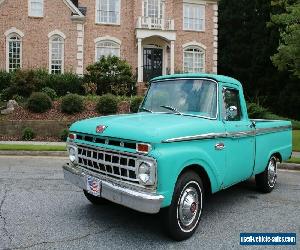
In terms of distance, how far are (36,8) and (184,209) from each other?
84.0 feet

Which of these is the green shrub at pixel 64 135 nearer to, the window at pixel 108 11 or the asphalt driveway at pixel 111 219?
the asphalt driveway at pixel 111 219

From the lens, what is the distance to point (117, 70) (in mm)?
25094

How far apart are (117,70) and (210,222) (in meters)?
20.3

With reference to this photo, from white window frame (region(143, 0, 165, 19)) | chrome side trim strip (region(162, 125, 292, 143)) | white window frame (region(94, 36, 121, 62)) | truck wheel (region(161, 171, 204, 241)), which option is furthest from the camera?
white window frame (region(143, 0, 165, 19))

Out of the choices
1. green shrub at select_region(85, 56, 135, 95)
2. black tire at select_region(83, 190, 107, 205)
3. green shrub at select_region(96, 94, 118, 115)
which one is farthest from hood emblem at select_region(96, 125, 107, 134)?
green shrub at select_region(85, 56, 135, 95)

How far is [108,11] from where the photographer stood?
28734 millimetres

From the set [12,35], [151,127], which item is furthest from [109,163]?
[12,35]

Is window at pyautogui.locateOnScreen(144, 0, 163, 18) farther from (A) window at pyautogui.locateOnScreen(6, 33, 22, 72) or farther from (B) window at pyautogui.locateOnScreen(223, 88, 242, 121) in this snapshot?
(B) window at pyautogui.locateOnScreen(223, 88, 242, 121)

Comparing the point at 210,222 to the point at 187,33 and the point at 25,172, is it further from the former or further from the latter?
the point at 187,33

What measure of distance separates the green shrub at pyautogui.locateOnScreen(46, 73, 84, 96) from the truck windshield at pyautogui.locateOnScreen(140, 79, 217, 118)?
63.5 ft

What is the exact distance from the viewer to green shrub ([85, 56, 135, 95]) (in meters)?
24.6

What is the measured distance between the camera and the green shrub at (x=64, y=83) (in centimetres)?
2467

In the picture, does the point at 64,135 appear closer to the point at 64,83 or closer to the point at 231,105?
the point at 64,83

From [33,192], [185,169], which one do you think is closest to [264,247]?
[185,169]
